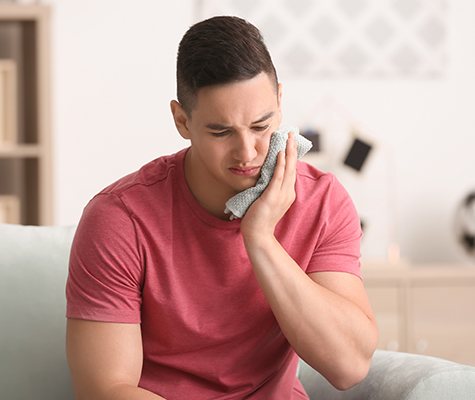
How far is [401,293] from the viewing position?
3.68 meters

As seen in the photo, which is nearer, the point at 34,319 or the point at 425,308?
the point at 34,319

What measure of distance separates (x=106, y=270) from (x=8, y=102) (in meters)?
1.99

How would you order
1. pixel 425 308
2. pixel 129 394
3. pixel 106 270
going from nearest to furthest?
pixel 129 394 < pixel 106 270 < pixel 425 308

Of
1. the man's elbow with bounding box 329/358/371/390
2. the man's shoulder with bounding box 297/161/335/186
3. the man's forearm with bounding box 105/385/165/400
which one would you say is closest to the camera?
the man's forearm with bounding box 105/385/165/400

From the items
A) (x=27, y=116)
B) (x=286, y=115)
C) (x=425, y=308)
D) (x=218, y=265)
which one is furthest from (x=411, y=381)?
(x=286, y=115)

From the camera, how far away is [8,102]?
142 inches

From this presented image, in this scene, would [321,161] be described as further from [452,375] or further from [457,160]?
[452,375]

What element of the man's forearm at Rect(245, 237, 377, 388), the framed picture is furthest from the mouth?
the framed picture

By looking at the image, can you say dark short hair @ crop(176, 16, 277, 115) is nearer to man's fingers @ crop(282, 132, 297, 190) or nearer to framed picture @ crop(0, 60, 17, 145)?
man's fingers @ crop(282, 132, 297, 190)

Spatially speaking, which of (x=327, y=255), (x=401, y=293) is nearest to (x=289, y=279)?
(x=327, y=255)

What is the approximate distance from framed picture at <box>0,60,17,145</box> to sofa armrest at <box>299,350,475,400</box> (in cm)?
197

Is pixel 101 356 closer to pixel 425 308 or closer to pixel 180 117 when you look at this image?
pixel 180 117

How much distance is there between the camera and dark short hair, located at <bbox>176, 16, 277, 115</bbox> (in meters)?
1.69

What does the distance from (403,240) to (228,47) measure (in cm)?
252
